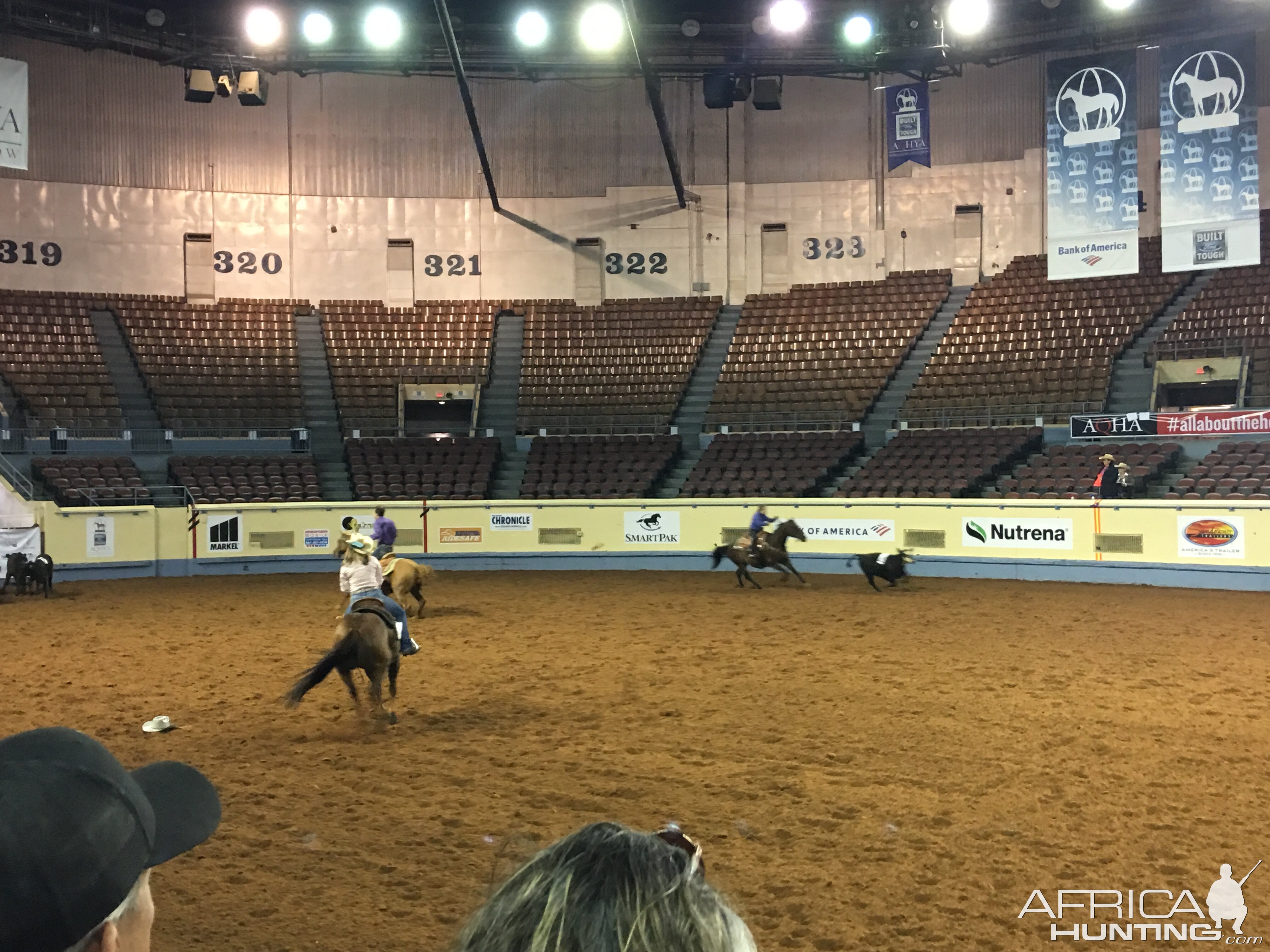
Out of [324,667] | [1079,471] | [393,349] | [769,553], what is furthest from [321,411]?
[324,667]

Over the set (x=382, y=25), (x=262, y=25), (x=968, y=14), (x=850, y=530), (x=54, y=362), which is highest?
(x=382, y=25)

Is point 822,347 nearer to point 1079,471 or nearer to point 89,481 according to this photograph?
point 1079,471

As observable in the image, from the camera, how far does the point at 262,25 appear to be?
85.6 ft

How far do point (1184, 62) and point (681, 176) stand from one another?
1545 cm

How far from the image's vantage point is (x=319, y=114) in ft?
110

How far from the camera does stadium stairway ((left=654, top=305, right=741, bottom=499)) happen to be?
27.4 m

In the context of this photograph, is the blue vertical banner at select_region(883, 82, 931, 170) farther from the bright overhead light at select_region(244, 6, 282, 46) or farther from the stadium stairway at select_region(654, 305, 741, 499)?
the bright overhead light at select_region(244, 6, 282, 46)

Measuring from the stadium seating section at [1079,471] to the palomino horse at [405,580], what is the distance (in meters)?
13.0

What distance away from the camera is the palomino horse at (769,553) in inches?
787

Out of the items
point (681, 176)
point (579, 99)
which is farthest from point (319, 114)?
point (681, 176)

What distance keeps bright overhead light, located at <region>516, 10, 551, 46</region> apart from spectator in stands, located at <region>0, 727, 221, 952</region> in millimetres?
28549

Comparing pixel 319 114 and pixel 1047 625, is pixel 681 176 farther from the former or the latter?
pixel 1047 625

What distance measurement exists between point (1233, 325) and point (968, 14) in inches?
418

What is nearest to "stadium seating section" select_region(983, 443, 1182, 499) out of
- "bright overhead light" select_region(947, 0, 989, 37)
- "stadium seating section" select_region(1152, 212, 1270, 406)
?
"stadium seating section" select_region(1152, 212, 1270, 406)
